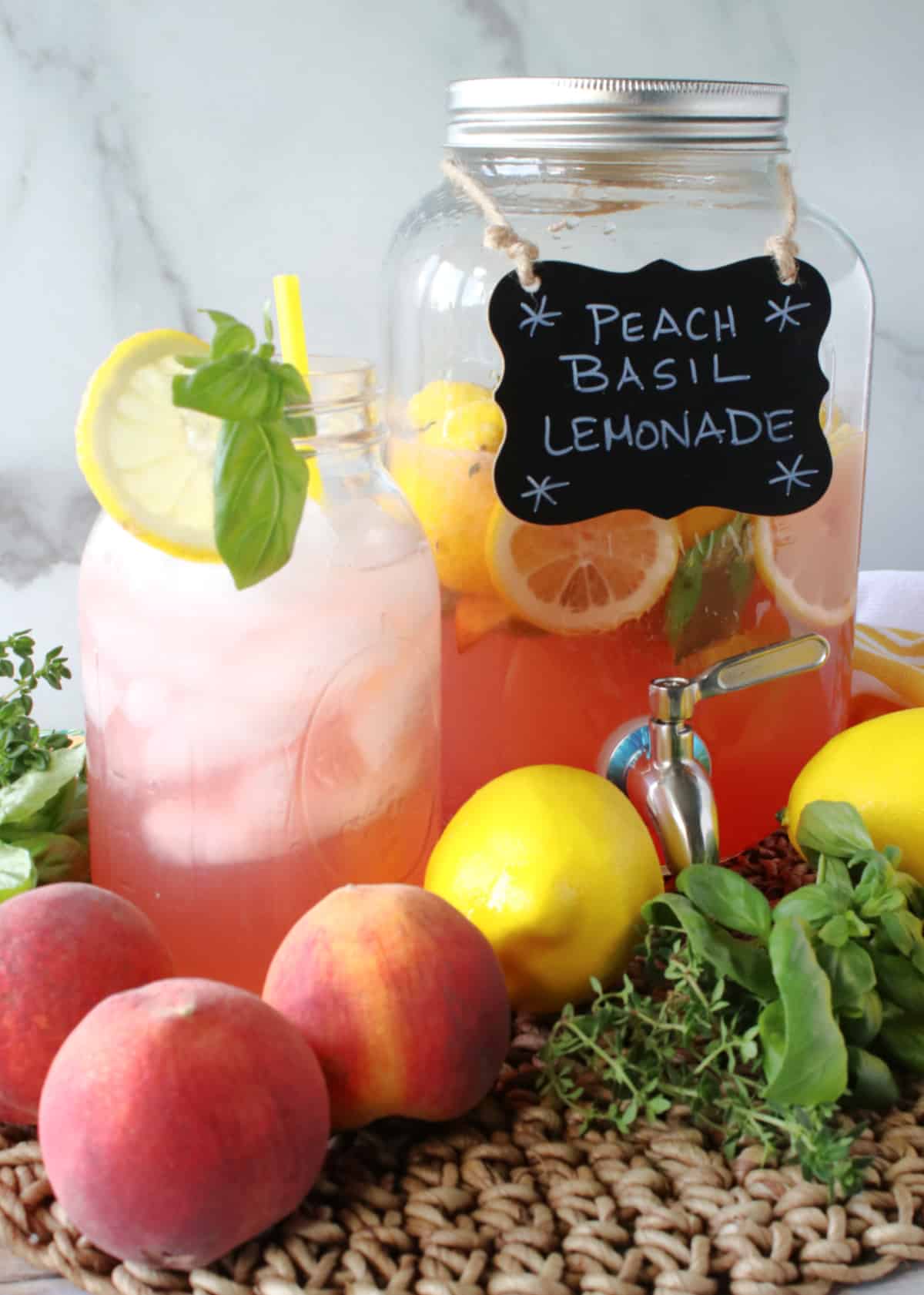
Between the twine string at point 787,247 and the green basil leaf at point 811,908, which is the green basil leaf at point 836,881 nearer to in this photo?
the green basil leaf at point 811,908

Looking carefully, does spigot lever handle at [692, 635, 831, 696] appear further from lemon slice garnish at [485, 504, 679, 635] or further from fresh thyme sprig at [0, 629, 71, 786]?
fresh thyme sprig at [0, 629, 71, 786]

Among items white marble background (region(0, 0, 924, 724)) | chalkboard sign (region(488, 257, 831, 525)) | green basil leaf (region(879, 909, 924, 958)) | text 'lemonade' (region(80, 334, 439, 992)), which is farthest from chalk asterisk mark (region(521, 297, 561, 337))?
white marble background (region(0, 0, 924, 724))

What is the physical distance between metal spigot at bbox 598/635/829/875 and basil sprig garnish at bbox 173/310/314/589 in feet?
0.68

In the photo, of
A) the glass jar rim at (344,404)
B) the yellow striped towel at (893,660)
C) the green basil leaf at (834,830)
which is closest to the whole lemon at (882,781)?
the green basil leaf at (834,830)

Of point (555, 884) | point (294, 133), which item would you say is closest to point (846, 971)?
point (555, 884)

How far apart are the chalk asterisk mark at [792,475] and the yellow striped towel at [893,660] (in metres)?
0.19

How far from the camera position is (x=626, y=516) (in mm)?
777

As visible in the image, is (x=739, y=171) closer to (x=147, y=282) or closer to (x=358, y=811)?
(x=358, y=811)

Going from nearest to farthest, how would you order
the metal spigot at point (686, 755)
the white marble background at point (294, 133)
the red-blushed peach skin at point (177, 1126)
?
the red-blushed peach skin at point (177, 1126) < the metal spigot at point (686, 755) < the white marble background at point (294, 133)

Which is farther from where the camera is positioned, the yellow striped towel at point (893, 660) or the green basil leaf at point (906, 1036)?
the yellow striped towel at point (893, 660)

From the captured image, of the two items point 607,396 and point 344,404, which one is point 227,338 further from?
point 607,396

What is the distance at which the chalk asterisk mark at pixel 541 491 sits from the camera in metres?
0.75

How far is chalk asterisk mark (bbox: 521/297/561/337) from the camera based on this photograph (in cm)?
74

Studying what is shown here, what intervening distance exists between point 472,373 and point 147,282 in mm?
624
